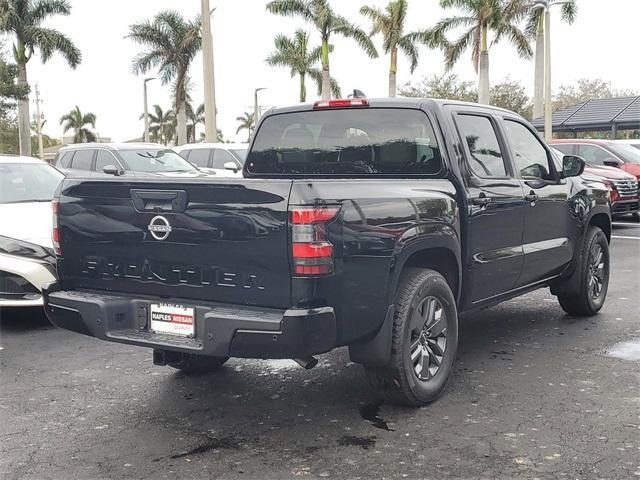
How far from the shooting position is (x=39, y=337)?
6.28 metres

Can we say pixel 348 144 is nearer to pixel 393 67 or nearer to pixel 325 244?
pixel 325 244

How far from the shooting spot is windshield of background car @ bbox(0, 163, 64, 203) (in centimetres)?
767

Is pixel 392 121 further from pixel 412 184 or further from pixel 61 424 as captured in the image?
pixel 61 424

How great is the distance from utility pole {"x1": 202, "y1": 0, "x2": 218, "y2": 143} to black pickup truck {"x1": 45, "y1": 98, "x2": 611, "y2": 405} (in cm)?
1478

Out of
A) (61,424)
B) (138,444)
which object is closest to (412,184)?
(138,444)

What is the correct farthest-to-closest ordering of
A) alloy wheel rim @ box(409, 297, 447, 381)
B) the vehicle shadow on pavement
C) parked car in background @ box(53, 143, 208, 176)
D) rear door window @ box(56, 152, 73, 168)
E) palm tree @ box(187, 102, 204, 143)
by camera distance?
palm tree @ box(187, 102, 204, 143) < rear door window @ box(56, 152, 73, 168) < parked car in background @ box(53, 143, 208, 176) < alloy wheel rim @ box(409, 297, 447, 381) < the vehicle shadow on pavement

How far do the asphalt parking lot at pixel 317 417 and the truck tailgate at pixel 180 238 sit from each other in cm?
79

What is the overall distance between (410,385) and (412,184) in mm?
1168

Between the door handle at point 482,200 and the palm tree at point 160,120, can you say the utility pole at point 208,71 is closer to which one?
the door handle at point 482,200

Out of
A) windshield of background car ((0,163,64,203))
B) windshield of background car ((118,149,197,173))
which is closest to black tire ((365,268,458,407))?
windshield of background car ((0,163,64,203))

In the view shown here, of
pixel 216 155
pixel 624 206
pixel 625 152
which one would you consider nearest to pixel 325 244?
pixel 624 206

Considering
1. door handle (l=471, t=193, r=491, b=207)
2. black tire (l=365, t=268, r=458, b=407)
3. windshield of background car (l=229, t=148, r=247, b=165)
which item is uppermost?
windshield of background car (l=229, t=148, r=247, b=165)

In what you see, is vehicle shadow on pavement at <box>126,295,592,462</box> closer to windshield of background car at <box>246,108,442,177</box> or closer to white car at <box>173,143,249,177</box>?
windshield of background car at <box>246,108,442,177</box>

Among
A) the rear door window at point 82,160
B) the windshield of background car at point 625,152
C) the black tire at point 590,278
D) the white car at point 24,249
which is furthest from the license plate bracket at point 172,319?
the windshield of background car at point 625,152
